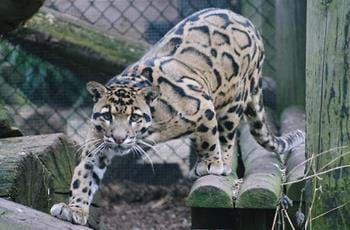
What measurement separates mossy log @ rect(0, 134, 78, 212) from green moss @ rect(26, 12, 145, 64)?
70.2 inches

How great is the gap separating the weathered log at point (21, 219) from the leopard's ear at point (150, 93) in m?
1.19

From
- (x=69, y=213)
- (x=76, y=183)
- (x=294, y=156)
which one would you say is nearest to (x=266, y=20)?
(x=294, y=156)

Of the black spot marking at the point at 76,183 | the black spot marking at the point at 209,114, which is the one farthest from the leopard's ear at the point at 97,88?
the black spot marking at the point at 209,114

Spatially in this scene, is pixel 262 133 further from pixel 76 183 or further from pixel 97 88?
pixel 76 183

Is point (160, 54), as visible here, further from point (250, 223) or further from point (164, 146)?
point (164, 146)

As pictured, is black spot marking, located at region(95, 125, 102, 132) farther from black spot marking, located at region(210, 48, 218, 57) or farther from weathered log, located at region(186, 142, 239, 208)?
black spot marking, located at region(210, 48, 218, 57)

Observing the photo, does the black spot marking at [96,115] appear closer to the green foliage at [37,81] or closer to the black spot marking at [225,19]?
the black spot marking at [225,19]

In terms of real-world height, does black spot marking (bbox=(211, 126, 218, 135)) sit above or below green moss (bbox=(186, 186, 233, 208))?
above

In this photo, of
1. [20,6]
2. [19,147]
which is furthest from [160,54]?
[20,6]

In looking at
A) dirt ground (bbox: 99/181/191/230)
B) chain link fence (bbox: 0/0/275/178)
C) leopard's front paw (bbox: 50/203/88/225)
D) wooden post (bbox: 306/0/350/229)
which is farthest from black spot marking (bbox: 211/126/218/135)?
chain link fence (bbox: 0/0/275/178)

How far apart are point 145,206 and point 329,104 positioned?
155 inches

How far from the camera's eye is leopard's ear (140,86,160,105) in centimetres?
464

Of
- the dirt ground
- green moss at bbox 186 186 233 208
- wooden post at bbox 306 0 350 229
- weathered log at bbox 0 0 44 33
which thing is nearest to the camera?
wooden post at bbox 306 0 350 229

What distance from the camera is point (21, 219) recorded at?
3324 mm
